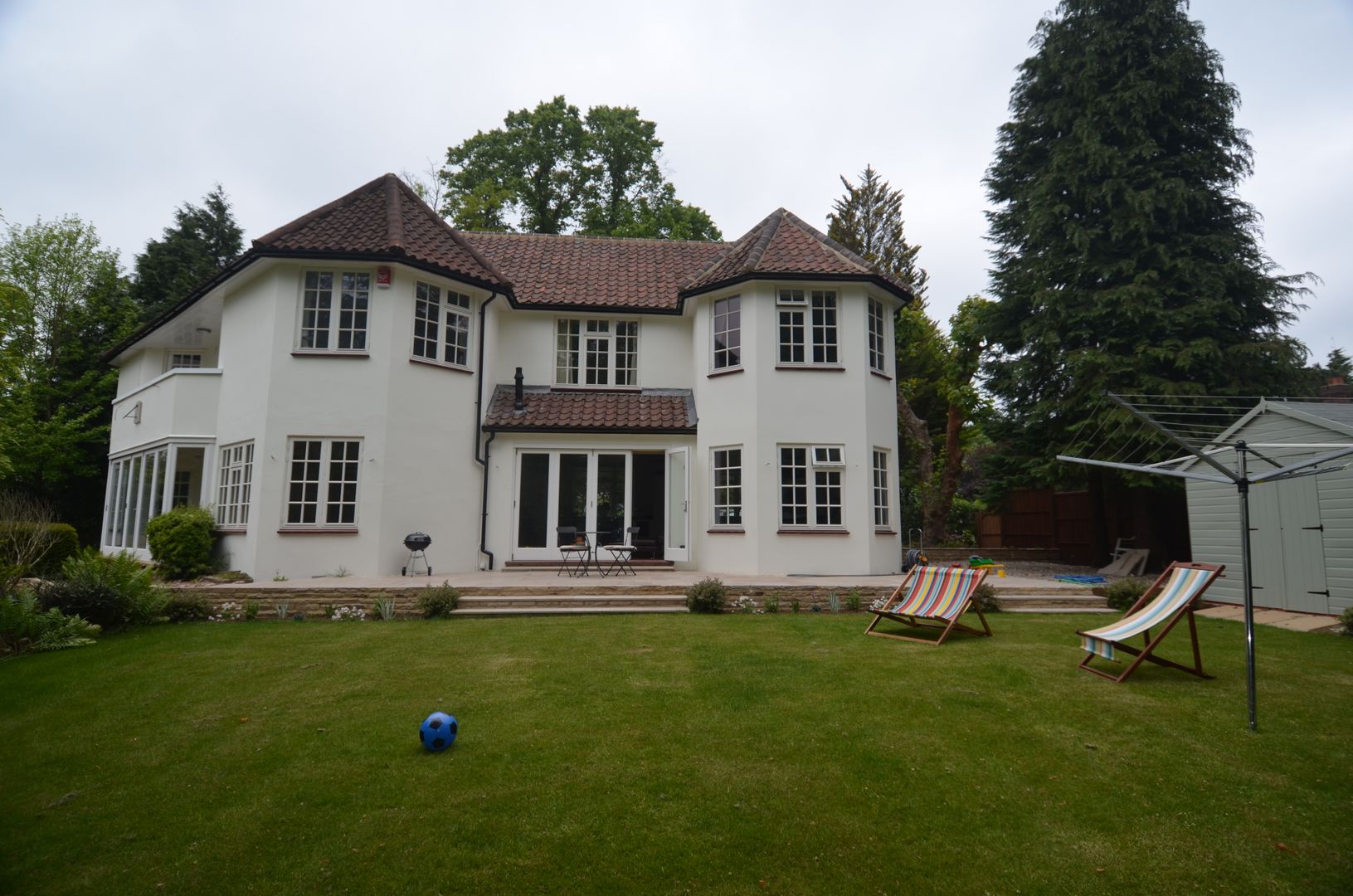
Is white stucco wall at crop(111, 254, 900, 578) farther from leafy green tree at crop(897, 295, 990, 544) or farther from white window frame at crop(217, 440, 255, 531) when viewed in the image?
leafy green tree at crop(897, 295, 990, 544)

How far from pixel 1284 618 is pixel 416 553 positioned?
14.5 metres

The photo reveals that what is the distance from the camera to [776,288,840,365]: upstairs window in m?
13.8

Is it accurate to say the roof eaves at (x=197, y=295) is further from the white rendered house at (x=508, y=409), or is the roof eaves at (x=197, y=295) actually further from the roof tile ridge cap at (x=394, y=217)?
the roof tile ridge cap at (x=394, y=217)

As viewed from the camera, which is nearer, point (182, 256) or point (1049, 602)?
point (1049, 602)

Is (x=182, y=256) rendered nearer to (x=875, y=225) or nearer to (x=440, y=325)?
(x=440, y=325)

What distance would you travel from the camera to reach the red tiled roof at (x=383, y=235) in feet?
40.5

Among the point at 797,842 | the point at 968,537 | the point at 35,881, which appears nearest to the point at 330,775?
the point at 35,881

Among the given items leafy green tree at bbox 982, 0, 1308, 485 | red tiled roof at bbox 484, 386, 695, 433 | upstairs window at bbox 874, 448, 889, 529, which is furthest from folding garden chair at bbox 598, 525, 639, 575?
leafy green tree at bbox 982, 0, 1308, 485

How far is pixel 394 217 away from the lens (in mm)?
13492

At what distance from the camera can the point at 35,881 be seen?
127 inches

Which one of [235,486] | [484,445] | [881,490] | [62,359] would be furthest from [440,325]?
[62,359]

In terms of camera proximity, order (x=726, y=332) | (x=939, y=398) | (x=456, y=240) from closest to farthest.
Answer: (x=456, y=240) < (x=726, y=332) < (x=939, y=398)

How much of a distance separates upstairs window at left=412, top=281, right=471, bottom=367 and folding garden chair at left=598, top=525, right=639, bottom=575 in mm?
5037

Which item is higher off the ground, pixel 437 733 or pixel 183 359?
pixel 183 359
